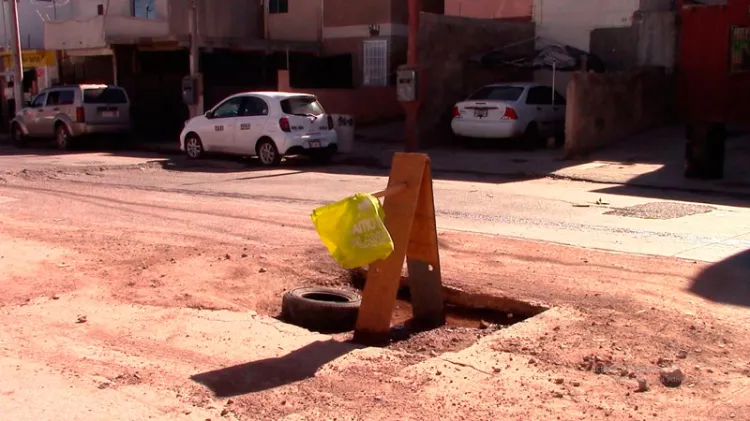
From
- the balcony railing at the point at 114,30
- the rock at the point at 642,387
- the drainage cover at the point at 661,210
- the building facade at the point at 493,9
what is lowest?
the drainage cover at the point at 661,210

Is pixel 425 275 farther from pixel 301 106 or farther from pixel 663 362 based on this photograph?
pixel 301 106

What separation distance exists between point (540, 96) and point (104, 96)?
39.8 feet

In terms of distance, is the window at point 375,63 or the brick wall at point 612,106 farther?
the window at point 375,63

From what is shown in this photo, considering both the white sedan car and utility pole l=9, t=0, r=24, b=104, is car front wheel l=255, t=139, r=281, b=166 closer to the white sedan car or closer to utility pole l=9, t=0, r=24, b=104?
the white sedan car

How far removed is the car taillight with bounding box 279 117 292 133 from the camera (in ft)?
61.9

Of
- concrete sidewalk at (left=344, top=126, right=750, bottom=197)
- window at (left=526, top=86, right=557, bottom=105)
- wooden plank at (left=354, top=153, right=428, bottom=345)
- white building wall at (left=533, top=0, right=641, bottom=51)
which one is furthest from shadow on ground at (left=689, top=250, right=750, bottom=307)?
white building wall at (left=533, top=0, right=641, bottom=51)

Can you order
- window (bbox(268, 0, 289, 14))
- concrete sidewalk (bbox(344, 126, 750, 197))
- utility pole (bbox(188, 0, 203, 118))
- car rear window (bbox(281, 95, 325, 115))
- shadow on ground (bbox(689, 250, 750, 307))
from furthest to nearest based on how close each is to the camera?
window (bbox(268, 0, 289, 14))
utility pole (bbox(188, 0, 203, 118))
car rear window (bbox(281, 95, 325, 115))
concrete sidewalk (bbox(344, 126, 750, 197))
shadow on ground (bbox(689, 250, 750, 307))

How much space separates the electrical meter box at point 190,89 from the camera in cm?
2402

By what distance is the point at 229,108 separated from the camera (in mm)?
20078

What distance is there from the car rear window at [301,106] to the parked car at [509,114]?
391 cm

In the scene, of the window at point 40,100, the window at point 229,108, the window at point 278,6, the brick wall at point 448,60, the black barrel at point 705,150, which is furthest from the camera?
the window at point 278,6

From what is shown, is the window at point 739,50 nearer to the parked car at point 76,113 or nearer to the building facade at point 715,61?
the building facade at point 715,61

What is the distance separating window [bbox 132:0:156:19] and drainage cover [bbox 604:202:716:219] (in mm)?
20728

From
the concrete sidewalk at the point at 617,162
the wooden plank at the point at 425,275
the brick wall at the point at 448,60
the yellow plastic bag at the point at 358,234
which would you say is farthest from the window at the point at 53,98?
the yellow plastic bag at the point at 358,234
